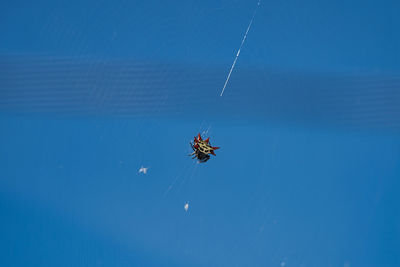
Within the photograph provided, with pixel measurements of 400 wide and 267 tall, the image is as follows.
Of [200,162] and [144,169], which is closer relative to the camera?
[200,162]

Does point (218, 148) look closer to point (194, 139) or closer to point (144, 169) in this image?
point (194, 139)

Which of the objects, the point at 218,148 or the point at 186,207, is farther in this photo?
the point at 186,207

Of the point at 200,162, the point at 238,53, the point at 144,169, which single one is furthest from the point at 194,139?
the point at 238,53

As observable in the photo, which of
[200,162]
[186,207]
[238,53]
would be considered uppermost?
[238,53]

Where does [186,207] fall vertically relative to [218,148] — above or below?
below

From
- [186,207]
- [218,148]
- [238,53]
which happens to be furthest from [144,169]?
[238,53]

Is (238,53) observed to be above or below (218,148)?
above

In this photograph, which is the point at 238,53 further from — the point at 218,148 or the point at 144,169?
the point at 144,169

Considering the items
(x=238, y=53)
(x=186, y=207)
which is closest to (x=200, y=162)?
(x=186, y=207)
